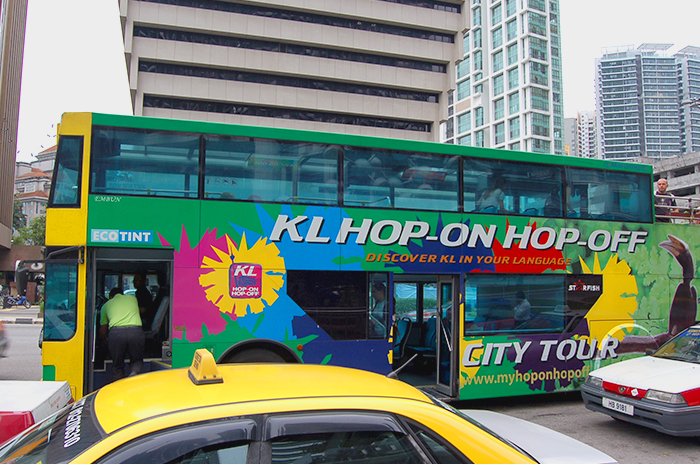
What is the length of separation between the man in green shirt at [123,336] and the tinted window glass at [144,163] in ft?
4.91

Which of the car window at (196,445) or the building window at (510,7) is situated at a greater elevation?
the building window at (510,7)

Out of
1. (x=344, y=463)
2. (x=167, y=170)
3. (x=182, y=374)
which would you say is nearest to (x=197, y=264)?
(x=167, y=170)

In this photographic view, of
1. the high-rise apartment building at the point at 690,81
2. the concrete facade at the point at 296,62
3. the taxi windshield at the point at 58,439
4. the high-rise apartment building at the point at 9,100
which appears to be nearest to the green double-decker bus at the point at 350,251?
the taxi windshield at the point at 58,439

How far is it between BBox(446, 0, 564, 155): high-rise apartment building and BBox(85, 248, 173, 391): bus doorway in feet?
264

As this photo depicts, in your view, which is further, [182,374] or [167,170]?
[167,170]

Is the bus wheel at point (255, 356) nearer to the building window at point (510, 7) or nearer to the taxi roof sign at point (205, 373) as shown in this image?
the taxi roof sign at point (205, 373)

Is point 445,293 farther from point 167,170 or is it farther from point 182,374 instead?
point 182,374

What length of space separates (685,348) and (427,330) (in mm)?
4110

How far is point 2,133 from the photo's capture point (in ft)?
144

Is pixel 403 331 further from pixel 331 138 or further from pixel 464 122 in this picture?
pixel 464 122

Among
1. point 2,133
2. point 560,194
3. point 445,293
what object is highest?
point 2,133

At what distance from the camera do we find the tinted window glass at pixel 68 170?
5.71 metres

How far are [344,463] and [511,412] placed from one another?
5.95m

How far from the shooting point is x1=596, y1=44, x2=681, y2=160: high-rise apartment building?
114 m
